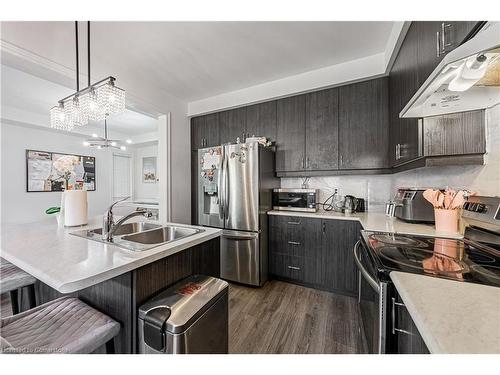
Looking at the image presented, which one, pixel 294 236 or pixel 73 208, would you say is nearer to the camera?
pixel 73 208

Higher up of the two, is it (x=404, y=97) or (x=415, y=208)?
(x=404, y=97)

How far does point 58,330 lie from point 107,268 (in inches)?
14.4

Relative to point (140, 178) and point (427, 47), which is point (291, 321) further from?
point (140, 178)

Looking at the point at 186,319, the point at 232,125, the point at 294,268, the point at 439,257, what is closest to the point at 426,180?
the point at 439,257

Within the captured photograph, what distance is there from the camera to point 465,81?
0.92 metres

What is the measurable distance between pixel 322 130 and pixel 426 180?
1130 millimetres

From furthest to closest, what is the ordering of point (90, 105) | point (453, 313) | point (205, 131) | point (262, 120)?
Result: point (205, 131)
point (262, 120)
point (90, 105)
point (453, 313)

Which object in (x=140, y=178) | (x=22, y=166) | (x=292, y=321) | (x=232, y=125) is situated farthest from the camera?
(x=140, y=178)

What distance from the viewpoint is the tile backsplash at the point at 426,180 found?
1186mm

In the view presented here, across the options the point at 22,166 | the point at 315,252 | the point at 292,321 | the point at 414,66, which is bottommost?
the point at 292,321

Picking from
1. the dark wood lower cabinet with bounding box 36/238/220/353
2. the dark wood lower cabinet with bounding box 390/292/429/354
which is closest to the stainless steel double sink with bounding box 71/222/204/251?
the dark wood lower cabinet with bounding box 36/238/220/353

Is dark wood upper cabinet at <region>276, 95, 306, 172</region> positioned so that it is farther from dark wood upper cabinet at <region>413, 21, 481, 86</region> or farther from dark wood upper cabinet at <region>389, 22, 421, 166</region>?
dark wood upper cabinet at <region>413, 21, 481, 86</region>

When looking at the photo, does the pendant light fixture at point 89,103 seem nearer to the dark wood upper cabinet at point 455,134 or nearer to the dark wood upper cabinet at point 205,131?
the dark wood upper cabinet at point 205,131

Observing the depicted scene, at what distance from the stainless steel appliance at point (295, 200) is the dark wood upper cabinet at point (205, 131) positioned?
4.12 ft
